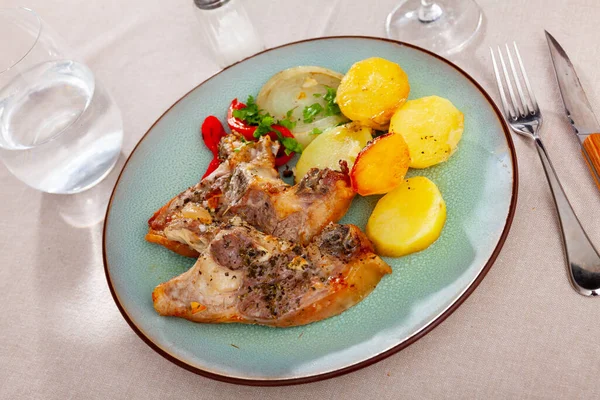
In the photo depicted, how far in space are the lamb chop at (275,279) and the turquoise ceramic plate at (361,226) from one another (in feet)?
0.23

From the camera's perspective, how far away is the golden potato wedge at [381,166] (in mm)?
2160

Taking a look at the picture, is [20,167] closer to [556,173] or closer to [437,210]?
[437,210]

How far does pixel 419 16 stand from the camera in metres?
3.09

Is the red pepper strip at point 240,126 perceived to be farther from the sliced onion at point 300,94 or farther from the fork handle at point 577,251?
the fork handle at point 577,251

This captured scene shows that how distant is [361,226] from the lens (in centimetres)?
231

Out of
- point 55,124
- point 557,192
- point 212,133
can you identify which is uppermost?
point 55,124

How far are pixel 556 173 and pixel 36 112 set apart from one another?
7.43 feet

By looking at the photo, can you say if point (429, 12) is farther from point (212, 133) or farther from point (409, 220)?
point (409, 220)

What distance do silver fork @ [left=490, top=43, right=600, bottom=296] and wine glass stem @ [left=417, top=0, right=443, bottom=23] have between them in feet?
1.56

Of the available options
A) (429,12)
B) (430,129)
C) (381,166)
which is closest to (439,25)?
(429,12)

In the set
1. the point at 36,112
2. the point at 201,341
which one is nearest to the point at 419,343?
the point at 201,341

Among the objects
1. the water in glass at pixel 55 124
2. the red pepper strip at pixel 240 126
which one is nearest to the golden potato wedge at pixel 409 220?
the red pepper strip at pixel 240 126

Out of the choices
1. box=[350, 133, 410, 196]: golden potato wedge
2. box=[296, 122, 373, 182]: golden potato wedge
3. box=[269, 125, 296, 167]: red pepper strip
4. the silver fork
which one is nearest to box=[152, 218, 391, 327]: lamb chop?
box=[350, 133, 410, 196]: golden potato wedge

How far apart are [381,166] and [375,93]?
0.43m
